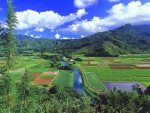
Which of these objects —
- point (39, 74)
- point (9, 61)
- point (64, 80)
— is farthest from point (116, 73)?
point (9, 61)

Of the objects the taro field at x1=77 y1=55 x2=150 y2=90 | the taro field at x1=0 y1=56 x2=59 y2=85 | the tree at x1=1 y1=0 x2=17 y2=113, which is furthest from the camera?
the taro field at x1=77 y1=55 x2=150 y2=90

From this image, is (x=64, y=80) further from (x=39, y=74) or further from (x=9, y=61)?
(x=9, y=61)

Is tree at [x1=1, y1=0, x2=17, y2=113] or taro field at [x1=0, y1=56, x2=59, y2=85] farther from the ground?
tree at [x1=1, y1=0, x2=17, y2=113]

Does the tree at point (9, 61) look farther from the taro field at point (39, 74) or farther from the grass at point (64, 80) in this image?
the grass at point (64, 80)

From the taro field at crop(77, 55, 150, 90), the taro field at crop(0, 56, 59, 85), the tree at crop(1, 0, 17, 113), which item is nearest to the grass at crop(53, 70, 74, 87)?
the taro field at crop(0, 56, 59, 85)

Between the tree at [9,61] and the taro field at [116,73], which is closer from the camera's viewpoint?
the tree at [9,61]

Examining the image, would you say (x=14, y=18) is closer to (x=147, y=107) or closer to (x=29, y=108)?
(x=29, y=108)

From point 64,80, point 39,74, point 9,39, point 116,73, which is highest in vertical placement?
point 9,39

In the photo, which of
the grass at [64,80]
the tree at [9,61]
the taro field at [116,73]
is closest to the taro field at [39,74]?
the grass at [64,80]

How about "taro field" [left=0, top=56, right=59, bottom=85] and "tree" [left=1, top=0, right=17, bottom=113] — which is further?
"taro field" [left=0, top=56, right=59, bottom=85]

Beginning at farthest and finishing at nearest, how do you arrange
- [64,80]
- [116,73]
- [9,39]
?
[116,73], [64,80], [9,39]

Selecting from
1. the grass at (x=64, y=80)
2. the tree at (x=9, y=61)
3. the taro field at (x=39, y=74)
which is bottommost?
the grass at (x=64, y=80)

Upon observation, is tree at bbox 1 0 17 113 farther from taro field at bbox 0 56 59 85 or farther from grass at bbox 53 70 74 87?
grass at bbox 53 70 74 87

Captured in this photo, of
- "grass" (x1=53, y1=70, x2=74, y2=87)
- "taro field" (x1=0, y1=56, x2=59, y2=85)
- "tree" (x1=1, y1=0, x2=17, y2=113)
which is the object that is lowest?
"grass" (x1=53, y1=70, x2=74, y2=87)
